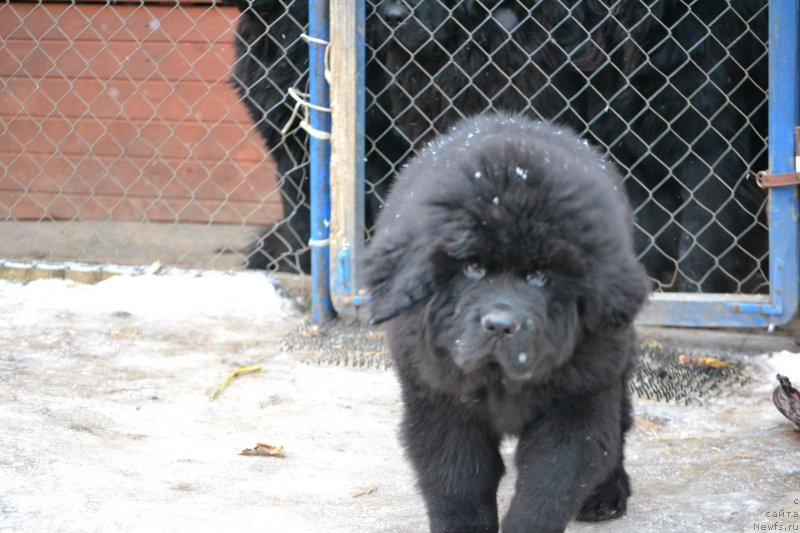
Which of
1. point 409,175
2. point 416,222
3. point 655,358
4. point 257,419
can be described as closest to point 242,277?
point 257,419

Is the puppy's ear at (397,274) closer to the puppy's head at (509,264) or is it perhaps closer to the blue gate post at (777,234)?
the puppy's head at (509,264)

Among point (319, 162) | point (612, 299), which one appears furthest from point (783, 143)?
point (612, 299)

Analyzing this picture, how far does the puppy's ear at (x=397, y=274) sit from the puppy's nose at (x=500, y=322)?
0.60ft

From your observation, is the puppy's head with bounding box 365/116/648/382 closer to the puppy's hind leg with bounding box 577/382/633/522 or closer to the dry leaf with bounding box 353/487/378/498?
the puppy's hind leg with bounding box 577/382/633/522

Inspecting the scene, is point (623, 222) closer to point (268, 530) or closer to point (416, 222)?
point (416, 222)

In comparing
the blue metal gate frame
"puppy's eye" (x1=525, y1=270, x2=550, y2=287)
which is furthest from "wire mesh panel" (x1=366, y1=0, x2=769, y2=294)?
"puppy's eye" (x1=525, y1=270, x2=550, y2=287)

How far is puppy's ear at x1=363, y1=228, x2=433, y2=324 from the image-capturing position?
2424mm

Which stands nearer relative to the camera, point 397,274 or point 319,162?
point 397,274

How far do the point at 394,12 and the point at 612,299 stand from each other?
283 cm

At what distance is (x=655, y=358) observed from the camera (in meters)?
4.44

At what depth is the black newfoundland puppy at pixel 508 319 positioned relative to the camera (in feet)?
7.73

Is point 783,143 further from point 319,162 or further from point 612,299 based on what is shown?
point 612,299

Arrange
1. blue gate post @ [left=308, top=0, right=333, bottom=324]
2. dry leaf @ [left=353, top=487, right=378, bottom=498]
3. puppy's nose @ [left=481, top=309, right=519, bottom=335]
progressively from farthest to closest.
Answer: blue gate post @ [left=308, top=0, right=333, bottom=324] < dry leaf @ [left=353, top=487, right=378, bottom=498] < puppy's nose @ [left=481, top=309, right=519, bottom=335]

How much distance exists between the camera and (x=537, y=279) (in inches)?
94.4
